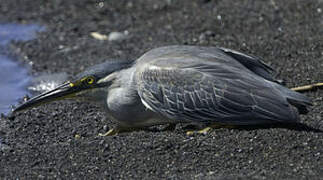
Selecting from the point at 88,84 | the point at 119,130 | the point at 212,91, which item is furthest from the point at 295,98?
the point at 88,84

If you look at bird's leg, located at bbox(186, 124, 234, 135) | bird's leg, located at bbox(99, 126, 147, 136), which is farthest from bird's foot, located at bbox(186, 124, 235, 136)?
bird's leg, located at bbox(99, 126, 147, 136)

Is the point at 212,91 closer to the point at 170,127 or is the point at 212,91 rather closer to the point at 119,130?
the point at 170,127

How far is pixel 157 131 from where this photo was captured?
810 centimetres

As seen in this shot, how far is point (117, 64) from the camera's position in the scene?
26.8ft

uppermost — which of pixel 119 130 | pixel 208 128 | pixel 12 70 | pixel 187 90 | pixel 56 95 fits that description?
pixel 187 90

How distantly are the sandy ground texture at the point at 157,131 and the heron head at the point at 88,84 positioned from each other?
1.68ft

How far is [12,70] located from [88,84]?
3760 millimetres

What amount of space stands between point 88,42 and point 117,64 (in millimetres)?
4014

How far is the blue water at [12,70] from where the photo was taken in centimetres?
1026

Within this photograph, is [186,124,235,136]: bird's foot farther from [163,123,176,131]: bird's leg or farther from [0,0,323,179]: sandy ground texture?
[163,123,176,131]: bird's leg

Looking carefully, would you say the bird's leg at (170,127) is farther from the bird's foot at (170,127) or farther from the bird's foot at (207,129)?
the bird's foot at (207,129)

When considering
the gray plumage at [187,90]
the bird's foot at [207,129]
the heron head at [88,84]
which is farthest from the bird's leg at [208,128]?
the heron head at [88,84]

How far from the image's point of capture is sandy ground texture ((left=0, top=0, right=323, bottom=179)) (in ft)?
22.7

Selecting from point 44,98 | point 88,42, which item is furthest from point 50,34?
point 44,98
